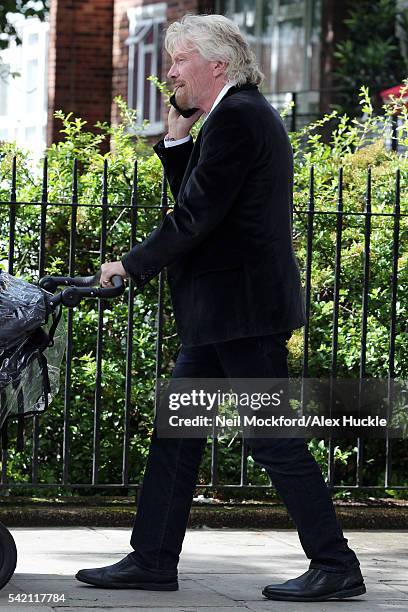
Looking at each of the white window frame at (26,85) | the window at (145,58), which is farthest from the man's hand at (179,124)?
the white window frame at (26,85)

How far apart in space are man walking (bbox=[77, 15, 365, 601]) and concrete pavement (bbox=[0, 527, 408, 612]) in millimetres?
116

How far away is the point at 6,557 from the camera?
448cm

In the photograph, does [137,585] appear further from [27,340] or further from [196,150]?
[196,150]

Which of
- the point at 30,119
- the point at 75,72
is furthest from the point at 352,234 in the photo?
the point at 30,119

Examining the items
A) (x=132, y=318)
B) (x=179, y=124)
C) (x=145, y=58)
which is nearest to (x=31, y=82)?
(x=145, y=58)

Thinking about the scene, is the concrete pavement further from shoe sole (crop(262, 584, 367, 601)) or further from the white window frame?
the white window frame

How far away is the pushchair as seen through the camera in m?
4.25

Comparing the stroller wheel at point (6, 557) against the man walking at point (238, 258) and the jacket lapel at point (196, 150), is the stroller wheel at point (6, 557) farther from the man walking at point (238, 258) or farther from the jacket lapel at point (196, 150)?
the jacket lapel at point (196, 150)

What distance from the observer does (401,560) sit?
5.55 meters

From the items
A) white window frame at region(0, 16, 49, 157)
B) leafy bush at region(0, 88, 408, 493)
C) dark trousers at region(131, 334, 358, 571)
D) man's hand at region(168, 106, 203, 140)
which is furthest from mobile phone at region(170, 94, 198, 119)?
white window frame at region(0, 16, 49, 157)

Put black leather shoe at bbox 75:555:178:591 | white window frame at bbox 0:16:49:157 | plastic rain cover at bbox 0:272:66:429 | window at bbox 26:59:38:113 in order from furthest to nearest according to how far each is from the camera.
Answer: window at bbox 26:59:38:113
white window frame at bbox 0:16:49:157
black leather shoe at bbox 75:555:178:591
plastic rain cover at bbox 0:272:66:429

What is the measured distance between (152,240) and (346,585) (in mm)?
1369

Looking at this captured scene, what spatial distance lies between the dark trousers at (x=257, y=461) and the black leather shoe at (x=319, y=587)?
0.03 metres

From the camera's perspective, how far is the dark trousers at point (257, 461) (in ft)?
14.6
